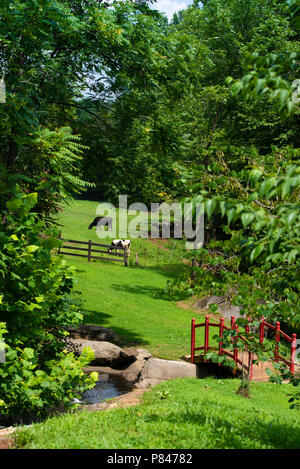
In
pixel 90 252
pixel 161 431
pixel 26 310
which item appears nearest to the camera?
pixel 161 431

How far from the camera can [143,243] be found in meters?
41.8

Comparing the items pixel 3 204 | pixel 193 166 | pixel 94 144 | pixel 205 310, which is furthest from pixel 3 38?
pixel 205 310

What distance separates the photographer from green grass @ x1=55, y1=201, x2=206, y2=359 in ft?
58.7

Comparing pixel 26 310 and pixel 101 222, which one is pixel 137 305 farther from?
pixel 101 222

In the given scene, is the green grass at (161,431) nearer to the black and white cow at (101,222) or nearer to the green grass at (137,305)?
the green grass at (137,305)

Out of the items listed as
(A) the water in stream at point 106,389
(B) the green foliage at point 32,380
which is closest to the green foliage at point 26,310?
(B) the green foliage at point 32,380

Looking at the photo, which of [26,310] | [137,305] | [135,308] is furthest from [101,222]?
[26,310]

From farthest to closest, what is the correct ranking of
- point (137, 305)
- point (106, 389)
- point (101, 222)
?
point (101, 222), point (137, 305), point (106, 389)

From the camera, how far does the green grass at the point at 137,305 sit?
704 inches

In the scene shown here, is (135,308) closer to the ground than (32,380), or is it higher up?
closer to the ground

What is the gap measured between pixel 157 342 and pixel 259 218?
561 inches

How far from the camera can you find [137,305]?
23266 mm

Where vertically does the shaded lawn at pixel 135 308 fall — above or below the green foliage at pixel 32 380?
below

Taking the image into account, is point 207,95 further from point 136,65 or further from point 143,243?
point 143,243
